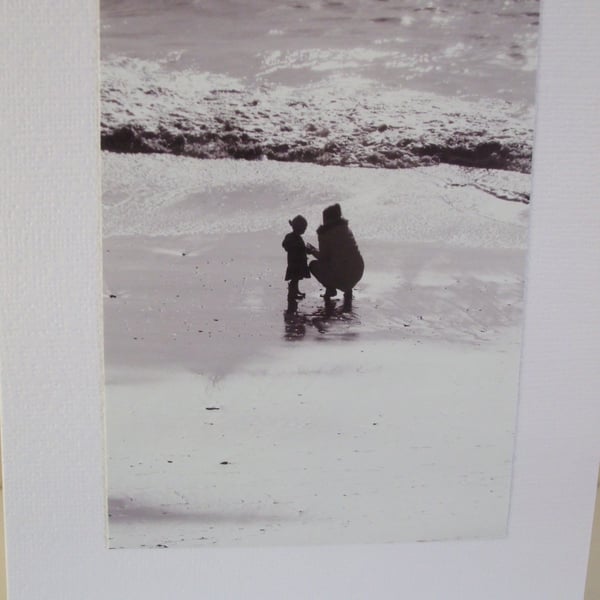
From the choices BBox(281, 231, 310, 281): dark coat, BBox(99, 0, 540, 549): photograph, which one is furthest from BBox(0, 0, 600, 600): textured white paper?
BBox(281, 231, 310, 281): dark coat

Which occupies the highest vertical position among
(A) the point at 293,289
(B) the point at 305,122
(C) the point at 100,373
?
(B) the point at 305,122

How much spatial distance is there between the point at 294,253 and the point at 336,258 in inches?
2.0

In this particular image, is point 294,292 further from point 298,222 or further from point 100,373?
point 100,373

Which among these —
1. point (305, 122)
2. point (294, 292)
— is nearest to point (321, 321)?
point (294, 292)

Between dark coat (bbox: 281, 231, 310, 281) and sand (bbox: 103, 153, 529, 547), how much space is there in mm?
11

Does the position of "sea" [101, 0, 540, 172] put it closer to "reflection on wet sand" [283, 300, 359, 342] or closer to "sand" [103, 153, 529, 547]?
"sand" [103, 153, 529, 547]

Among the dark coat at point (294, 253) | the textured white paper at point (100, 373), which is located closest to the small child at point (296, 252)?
the dark coat at point (294, 253)

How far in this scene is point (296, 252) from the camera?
30.5 inches

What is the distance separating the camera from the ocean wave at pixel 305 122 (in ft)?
2.42

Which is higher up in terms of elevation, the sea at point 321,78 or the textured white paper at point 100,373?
the sea at point 321,78

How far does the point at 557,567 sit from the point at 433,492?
21 cm

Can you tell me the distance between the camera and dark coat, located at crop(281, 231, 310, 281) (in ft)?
2.54

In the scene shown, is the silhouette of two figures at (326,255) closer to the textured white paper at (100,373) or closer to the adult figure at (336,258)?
the adult figure at (336,258)

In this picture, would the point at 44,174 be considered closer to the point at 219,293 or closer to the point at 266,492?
the point at 219,293
